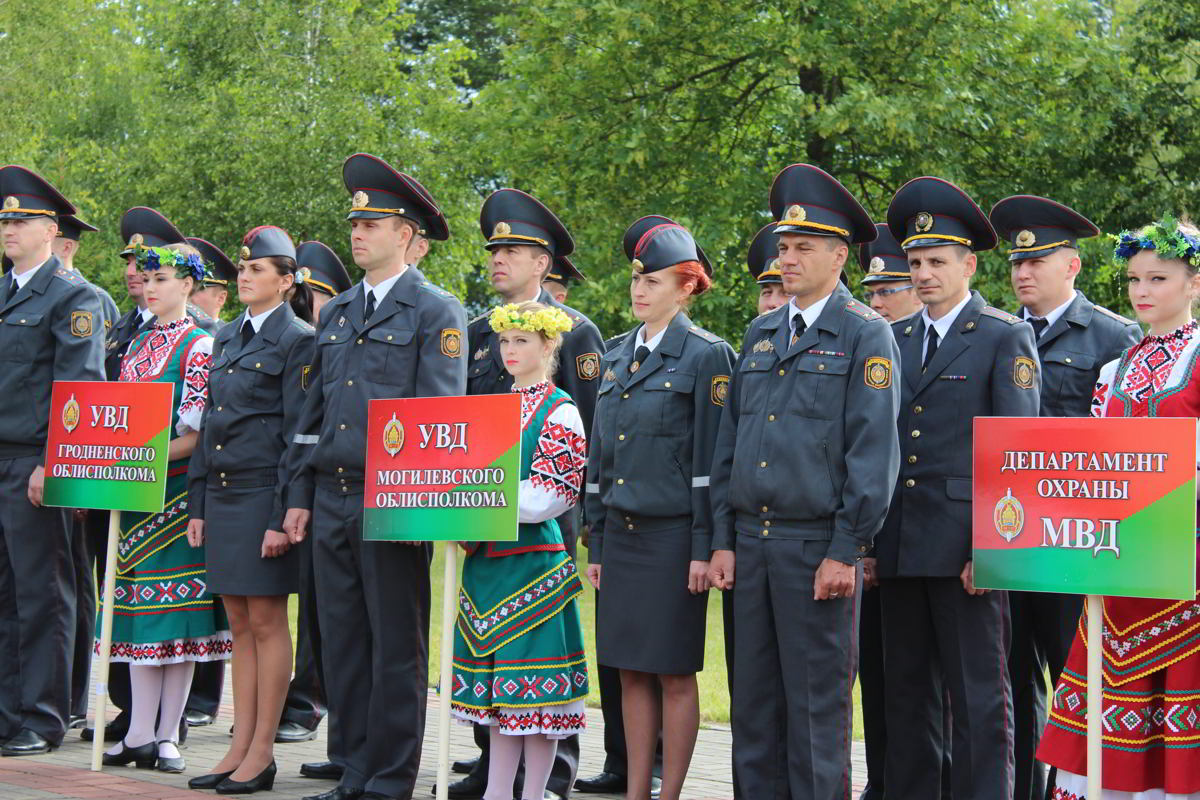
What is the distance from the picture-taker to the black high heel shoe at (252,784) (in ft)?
22.6

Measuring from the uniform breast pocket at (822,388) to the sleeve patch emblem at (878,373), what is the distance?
0.08 meters

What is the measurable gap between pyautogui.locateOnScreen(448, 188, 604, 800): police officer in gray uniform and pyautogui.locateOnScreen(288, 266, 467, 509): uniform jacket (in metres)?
0.57

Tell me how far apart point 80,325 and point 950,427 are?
462cm

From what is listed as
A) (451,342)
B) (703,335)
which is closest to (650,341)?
(703,335)

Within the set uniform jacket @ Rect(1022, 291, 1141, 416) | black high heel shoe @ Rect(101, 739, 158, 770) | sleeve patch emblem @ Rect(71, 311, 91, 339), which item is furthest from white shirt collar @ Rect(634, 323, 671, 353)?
sleeve patch emblem @ Rect(71, 311, 91, 339)

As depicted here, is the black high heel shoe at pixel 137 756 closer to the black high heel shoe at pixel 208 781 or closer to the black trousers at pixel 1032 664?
the black high heel shoe at pixel 208 781

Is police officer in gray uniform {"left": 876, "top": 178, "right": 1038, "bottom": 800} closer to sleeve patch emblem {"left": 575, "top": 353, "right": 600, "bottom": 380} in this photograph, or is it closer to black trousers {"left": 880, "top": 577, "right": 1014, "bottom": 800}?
black trousers {"left": 880, "top": 577, "right": 1014, "bottom": 800}

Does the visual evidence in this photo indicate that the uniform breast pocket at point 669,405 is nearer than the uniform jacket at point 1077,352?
Yes

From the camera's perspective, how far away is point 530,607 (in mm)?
6332

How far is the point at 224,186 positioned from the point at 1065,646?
71.5 feet

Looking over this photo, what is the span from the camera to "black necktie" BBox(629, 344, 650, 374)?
6.42 metres

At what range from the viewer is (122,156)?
3031 cm

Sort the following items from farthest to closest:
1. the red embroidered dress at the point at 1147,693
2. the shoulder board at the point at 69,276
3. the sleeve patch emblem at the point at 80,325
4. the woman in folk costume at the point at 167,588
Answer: the shoulder board at the point at 69,276 < the sleeve patch emblem at the point at 80,325 < the woman in folk costume at the point at 167,588 < the red embroidered dress at the point at 1147,693

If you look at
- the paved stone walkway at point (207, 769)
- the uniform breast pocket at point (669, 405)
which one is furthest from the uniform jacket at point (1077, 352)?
the paved stone walkway at point (207, 769)
